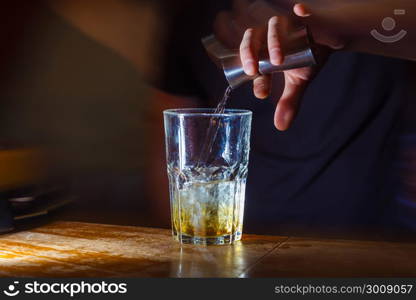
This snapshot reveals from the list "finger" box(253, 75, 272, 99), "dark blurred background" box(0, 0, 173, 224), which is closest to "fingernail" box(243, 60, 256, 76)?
"finger" box(253, 75, 272, 99)

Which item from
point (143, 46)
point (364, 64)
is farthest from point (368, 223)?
point (143, 46)

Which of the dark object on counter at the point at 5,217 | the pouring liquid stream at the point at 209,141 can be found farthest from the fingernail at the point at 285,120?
the dark object on counter at the point at 5,217

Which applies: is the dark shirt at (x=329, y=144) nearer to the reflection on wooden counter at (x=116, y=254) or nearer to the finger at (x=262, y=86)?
the finger at (x=262, y=86)

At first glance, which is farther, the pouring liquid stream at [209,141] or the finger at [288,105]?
the finger at [288,105]

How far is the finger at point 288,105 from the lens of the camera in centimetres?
137

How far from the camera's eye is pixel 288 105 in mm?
1382

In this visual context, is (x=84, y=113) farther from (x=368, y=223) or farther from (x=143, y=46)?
(x=368, y=223)

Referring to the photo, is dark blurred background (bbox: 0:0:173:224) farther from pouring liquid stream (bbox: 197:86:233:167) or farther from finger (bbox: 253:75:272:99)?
pouring liquid stream (bbox: 197:86:233:167)

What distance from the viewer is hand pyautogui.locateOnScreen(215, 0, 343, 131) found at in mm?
1089

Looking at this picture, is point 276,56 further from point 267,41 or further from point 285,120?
point 285,120

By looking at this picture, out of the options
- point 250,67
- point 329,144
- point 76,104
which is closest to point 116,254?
point 250,67

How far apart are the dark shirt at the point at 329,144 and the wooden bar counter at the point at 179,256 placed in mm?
769

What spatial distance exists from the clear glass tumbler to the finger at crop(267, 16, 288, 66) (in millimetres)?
129

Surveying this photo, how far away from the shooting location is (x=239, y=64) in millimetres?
1169
